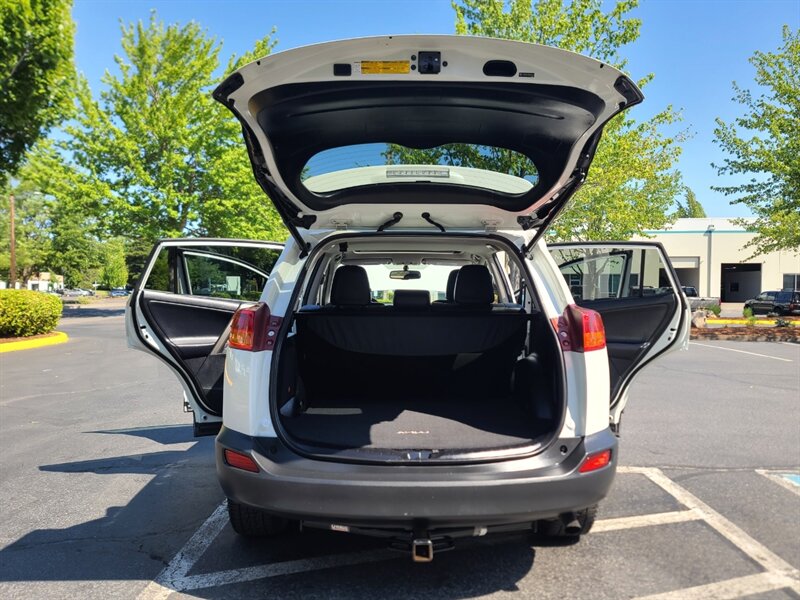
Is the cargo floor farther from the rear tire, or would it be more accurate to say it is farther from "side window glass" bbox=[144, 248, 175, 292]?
"side window glass" bbox=[144, 248, 175, 292]

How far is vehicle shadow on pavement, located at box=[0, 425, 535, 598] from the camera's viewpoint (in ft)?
8.95

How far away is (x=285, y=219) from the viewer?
10.6 feet

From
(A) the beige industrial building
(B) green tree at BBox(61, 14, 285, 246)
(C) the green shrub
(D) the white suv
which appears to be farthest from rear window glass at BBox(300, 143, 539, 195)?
(A) the beige industrial building

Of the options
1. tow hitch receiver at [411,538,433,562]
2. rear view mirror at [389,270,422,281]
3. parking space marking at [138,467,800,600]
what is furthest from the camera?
rear view mirror at [389,270,422,281]

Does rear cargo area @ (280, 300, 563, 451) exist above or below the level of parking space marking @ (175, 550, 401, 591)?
above

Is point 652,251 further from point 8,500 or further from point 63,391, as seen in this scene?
point 63,391

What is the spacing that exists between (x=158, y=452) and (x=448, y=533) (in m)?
3.47

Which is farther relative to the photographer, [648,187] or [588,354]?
[648,187]

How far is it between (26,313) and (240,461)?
15.0m

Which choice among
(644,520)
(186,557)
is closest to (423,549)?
(186,557)

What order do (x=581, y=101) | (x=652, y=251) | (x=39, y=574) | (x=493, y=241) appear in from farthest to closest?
(x=652, y=251) < (x=493, y=241) < (x=39, y=574) < (x=581, y=101)

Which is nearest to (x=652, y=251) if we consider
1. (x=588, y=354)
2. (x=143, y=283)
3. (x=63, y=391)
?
(x=588, y=354)

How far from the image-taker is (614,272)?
4871mm

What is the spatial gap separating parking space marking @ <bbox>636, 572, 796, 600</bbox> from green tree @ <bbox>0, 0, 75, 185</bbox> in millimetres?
12943
